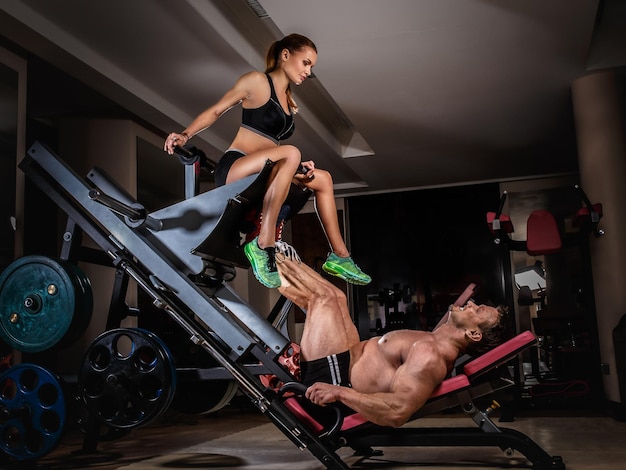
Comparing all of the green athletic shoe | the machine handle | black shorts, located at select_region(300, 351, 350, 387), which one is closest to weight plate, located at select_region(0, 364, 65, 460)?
the machine handle

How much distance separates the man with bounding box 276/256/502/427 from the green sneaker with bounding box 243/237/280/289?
0.03 meters

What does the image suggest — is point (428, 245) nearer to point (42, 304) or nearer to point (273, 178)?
point (273, 178)

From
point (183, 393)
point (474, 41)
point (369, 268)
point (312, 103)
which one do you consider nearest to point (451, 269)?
point (369, 268)

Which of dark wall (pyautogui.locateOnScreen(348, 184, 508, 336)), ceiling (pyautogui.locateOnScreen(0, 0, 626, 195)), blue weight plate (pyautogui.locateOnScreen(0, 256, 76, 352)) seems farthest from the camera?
dark wall (pyautogui.locateOnScreen(348, 184, 508, 336))

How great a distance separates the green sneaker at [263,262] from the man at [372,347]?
0.11ft

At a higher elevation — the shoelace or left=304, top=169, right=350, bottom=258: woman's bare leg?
left=304, top=169, right=350, bottom=258: woman's bare leg

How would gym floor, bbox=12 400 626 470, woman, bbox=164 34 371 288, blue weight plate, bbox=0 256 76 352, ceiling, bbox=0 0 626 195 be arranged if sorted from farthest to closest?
ceiling, bbox=0 0 626 195 < gym floor, bbox=12 400 626 470 < blue weight plate, bbox=0 256 76 352 < woman, bbox=164 34 371 288

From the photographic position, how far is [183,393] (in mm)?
3486

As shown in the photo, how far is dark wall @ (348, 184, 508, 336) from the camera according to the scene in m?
8.75

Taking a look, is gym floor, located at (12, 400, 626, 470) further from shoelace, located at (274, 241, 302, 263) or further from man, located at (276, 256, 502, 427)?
shoelace, located at (274, 241, 302, 263)

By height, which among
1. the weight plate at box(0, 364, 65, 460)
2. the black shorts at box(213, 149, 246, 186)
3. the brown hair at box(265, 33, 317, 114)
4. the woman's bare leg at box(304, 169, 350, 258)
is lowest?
the weight plate at box(0, 364, 65, 460)

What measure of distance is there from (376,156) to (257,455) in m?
4.64

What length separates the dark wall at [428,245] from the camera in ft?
28.7

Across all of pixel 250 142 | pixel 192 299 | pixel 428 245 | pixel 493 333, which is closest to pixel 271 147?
pixel 250 142
